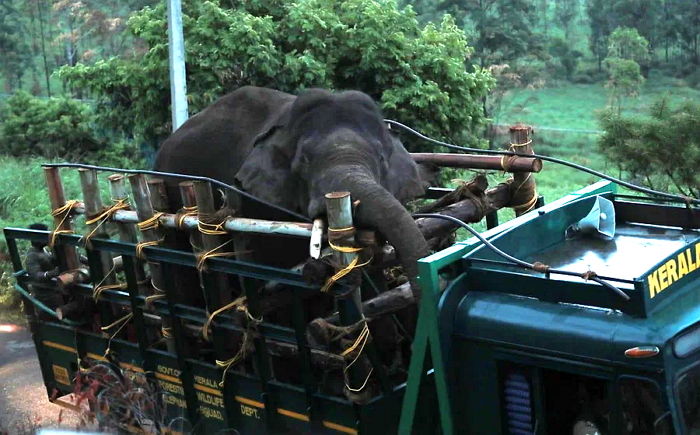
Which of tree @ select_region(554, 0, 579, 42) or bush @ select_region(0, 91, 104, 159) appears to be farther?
tree @ select_region(554, 0, 579, 42)

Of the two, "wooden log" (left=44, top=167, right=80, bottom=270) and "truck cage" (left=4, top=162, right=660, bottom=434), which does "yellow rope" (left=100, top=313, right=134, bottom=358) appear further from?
"wooden log" (left=44, top=167, right=80, bottom=270)

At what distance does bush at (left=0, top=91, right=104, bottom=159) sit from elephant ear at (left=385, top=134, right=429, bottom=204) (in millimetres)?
14137

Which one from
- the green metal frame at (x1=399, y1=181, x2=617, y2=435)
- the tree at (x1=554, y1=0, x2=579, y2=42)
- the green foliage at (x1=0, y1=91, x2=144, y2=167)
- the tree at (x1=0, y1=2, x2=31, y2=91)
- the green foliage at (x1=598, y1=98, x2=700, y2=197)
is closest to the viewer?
the green metal frame at (x1=399, y1=181, x2=617, y2=435)

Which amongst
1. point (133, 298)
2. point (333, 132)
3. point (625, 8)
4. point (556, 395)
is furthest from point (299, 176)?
point (625, 8)

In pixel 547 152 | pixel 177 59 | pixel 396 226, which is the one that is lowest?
pixel 547 152

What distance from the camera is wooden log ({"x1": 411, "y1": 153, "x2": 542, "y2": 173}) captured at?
5.59 meters

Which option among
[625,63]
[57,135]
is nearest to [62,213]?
[57,135]

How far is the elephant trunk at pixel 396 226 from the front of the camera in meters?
4.38

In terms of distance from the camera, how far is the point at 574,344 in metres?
3.53

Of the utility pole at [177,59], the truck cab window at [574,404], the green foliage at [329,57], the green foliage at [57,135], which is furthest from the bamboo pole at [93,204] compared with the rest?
the green foliage at [57,135]

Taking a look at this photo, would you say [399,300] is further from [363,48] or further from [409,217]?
[363,48]

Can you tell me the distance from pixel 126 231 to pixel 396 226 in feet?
7.59

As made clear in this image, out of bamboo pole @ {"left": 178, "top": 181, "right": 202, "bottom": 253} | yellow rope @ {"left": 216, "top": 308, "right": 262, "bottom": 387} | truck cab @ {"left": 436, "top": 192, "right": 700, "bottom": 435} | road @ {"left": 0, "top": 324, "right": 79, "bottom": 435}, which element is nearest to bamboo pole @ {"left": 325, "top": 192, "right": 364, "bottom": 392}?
truck cab @ {"left": 436, "top": 192, "right": 700, "bottom": 435}

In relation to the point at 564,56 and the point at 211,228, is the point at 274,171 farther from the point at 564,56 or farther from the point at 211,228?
the point at 564,56
